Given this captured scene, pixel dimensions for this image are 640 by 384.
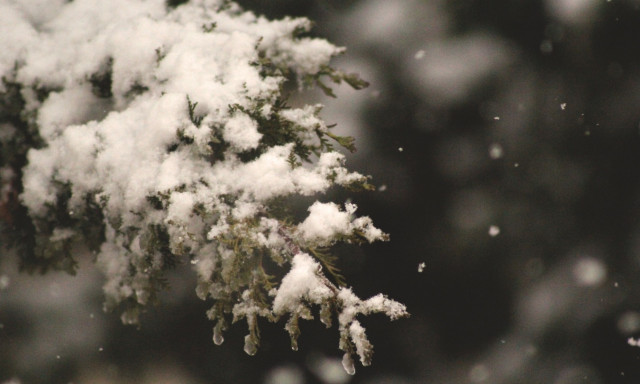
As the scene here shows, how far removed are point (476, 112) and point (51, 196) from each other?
7.26 feet

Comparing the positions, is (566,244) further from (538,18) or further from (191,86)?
(191,86)

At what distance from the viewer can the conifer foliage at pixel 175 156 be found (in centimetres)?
144

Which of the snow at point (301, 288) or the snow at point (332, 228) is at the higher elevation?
the snow at point (332, 228)

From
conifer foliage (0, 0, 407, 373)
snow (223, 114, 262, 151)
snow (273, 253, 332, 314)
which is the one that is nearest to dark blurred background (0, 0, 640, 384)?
conifer foliage (0, 0, 407, 373)

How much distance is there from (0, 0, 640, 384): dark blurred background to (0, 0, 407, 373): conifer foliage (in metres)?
0.66

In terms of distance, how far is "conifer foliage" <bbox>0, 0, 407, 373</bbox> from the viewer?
144 centimetres

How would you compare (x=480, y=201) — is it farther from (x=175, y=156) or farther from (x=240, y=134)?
(x=175, y=156)

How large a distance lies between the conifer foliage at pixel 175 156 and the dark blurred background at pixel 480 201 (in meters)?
0.66

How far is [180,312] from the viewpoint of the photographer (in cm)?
251

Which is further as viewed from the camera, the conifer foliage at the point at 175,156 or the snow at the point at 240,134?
the snow at the point at 240,134

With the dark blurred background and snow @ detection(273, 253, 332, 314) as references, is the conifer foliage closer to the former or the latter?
snow @ detection(273, 253, 332, 314)

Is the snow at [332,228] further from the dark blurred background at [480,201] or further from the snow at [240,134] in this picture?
the dark blurred background at [480,201]

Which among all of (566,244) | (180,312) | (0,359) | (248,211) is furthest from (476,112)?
(0,359)

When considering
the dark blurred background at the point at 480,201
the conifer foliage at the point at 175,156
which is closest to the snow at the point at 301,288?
the conifer foliage at the point at 175,156
